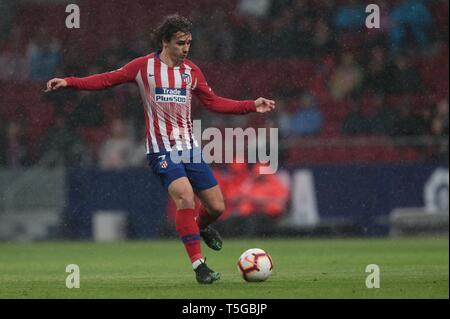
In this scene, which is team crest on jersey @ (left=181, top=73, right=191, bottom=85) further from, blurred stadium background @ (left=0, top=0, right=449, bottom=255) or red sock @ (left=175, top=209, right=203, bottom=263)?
blurred stadium background @ (left=0, top=0, right=449, bottom=255)

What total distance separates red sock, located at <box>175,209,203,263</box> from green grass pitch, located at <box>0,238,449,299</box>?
0.26 m

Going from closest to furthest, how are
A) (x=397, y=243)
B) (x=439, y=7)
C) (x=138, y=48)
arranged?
(x=397, y=243)
(x=138, y=48)
(x=439, y=7)

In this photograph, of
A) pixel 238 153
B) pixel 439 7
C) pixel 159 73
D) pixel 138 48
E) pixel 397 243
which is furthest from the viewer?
pixel 439 7

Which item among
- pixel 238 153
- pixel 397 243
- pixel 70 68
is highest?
pixel 70 68

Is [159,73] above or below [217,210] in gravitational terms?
above

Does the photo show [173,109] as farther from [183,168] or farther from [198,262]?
[198,262]

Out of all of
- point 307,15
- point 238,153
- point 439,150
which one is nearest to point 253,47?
point 307,15

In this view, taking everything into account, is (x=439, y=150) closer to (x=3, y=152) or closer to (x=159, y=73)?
(x=3, y=152)

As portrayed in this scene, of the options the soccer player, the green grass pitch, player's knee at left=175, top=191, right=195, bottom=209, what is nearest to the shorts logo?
the soccer player

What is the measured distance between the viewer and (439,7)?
18.3 metres

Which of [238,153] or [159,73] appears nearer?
[159,73]

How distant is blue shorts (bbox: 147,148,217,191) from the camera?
336 inches

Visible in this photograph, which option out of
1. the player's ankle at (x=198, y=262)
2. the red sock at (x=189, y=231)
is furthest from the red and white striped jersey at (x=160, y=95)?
the player's ankle at (x=198, y=262)

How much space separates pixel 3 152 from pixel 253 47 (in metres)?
4.22
